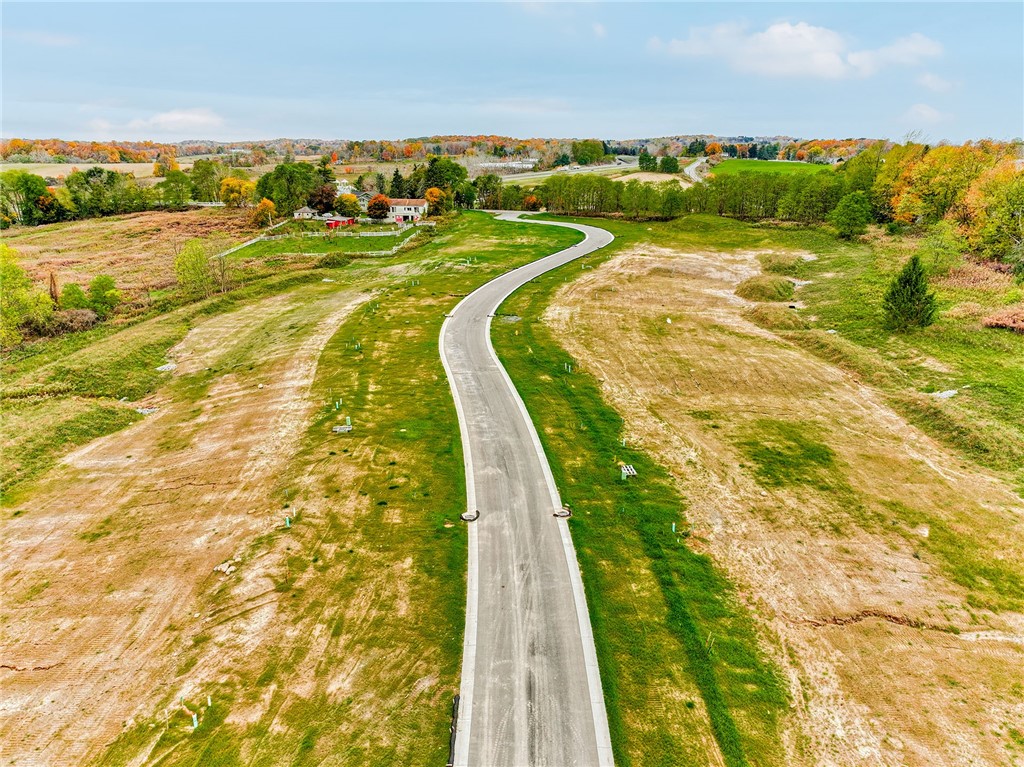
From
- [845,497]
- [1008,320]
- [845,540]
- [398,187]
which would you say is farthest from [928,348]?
[398,187]

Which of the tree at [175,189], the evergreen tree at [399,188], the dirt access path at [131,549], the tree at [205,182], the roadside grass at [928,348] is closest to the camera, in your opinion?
the dirt access path at [131,549]

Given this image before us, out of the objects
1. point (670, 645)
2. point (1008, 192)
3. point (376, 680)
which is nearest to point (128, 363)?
point (376, 680)

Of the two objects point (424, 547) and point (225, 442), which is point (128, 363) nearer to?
point (225, 442)

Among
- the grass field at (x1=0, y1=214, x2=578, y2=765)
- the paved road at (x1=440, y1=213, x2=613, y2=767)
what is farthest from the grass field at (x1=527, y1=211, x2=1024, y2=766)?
the grass field at (x1=0, y1=214, x2=578, y2=765)

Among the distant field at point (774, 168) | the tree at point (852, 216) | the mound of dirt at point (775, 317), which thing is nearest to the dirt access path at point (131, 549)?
the mound of dirt at point (775, 317)

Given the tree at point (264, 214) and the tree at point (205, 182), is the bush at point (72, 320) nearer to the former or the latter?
the tree at point (264, 214)
